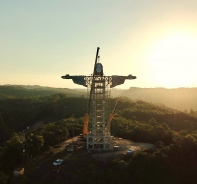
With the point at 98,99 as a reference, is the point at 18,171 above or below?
below

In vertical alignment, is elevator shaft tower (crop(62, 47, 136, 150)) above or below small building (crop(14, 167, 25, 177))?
above

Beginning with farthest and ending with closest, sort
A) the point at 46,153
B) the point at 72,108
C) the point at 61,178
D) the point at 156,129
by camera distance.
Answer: the point at 72,108
the point at 156,129
the point at 46,153
the point at 61,178

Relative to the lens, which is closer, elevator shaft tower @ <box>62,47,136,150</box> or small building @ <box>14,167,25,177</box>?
small building @ <box>14,167,25,177</box>

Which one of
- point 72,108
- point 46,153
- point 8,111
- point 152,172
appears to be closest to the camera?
point 152,172

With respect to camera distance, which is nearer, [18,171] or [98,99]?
[18,171]

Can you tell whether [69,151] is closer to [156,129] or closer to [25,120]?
[156,129]

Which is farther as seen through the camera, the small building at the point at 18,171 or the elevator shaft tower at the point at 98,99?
the elevator shaft tower at the point at 98,99

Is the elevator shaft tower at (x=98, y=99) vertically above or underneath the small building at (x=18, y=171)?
above

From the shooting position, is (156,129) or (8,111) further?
(8,111)

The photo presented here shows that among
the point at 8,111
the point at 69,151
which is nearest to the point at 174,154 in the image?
the point at 69,151

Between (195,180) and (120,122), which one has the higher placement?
(120,122)
